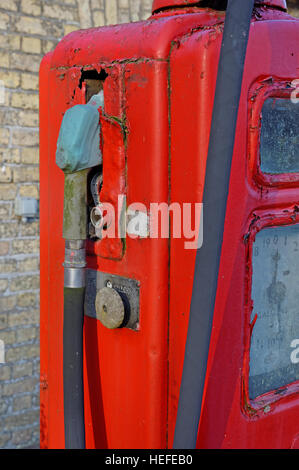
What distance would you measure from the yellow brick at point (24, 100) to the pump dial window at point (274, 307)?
1648mm

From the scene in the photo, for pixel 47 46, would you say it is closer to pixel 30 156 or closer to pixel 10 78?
pixel 10 78

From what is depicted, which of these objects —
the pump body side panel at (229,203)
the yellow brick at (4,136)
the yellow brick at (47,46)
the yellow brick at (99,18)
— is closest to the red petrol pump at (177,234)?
the pump body side panel at (229,203)

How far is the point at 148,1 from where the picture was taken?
2.87 m

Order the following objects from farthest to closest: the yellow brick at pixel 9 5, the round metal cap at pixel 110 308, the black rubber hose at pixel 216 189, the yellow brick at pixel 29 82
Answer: the yellow brick at pixel 29 82 → the yellow brick at pixel 9 5 → the round metal cap at pixel 110 308 → the black rubber hose at pixel 216 189

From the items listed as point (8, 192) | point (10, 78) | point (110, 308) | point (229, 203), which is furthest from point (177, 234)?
point (10, 78)

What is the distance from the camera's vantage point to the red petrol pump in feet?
3.91

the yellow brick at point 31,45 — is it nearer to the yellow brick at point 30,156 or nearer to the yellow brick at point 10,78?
the yellow brick at point 10,78

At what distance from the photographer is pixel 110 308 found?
1.28 m

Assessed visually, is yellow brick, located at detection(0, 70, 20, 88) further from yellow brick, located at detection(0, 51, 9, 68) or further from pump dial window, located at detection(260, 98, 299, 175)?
pump dial window, located at detection(260, 98, 299, 175)

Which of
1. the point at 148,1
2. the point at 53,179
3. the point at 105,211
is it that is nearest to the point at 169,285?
the point at 105,211

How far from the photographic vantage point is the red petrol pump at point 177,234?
1192 mm

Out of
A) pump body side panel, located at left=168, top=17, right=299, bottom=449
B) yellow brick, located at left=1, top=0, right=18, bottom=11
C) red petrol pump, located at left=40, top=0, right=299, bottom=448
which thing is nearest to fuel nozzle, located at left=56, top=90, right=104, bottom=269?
red petrol pump, located at left=40, top=0, right=299, bottom=448

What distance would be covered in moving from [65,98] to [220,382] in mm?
796

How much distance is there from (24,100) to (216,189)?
1.77 meters
